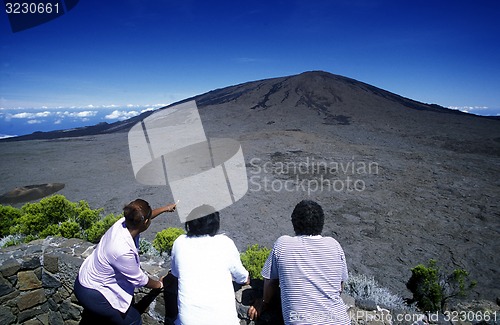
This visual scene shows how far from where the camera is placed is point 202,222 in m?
2.24

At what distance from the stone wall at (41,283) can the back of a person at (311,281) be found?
5.91 feet

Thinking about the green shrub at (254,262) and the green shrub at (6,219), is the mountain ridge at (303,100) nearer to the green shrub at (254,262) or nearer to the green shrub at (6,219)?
the green shrub at (254,262)

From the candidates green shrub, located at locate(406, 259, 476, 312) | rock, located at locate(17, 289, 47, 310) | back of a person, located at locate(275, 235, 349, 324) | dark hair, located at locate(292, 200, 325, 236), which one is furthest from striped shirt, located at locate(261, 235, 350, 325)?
rock, located at locate(17, 289, 47, 310)

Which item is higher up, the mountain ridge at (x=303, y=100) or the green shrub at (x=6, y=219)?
the mountain ridge at (x=303, y=100)

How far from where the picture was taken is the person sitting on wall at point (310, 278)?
1.99 metres

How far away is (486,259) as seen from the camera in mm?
6785

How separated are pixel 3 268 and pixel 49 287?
1.76 feet

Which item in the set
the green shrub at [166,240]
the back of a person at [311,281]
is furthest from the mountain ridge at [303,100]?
the back of a person at [311,281]

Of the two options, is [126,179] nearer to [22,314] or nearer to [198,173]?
[198,173]

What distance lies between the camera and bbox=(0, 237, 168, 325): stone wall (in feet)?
10.8

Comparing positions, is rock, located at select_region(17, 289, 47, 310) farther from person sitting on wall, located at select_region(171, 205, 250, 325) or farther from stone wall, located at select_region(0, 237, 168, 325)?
person sitting on wall, located at select_region(171, 205, 250, 325)

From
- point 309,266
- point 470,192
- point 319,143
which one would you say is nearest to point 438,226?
point 470,192

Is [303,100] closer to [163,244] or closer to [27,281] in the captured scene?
[163,244]

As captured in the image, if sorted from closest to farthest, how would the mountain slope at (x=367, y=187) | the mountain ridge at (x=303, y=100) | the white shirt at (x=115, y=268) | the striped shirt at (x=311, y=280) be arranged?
the striped shirt at (x=311, y=280), the white shirt at (x=115, y=268), the mountain slope at (x=367, y=187), the mountain ridge at (x=303, y=100)
